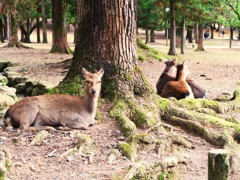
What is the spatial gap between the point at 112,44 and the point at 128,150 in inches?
83.9

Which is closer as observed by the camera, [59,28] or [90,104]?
[90,104]

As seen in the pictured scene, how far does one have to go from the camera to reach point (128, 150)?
6.22 meters

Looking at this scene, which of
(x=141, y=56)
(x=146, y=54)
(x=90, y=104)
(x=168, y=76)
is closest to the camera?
(x=90, y=104)

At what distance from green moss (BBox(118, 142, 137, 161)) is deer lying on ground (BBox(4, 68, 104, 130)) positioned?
979mm

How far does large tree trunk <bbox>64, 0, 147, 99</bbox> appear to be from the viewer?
7.66 metres

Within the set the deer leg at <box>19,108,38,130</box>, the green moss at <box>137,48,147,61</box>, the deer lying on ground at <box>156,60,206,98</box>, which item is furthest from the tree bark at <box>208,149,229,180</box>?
the green moss at <box>137,48,147,61</box>

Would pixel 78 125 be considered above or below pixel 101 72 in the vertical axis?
below

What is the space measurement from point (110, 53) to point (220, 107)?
2789mm

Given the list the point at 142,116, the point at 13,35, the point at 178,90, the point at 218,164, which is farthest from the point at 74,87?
the point at 13,35

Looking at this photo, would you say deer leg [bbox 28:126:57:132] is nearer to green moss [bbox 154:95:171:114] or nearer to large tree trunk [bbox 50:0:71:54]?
green moss [bbox 154:95:171:114]

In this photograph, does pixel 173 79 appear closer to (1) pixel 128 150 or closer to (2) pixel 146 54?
(1) pixel 128 150

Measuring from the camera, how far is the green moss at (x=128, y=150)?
6.15 metres

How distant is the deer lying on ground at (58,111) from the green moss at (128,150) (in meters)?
0.98

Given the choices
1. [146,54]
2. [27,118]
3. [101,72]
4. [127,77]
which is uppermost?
[101,72]
